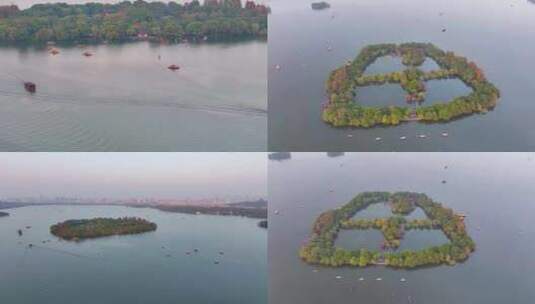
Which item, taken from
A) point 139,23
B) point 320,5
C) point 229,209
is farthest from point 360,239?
point 139,23

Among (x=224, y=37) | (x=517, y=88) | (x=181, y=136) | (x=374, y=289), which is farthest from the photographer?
(x=224, y=37)

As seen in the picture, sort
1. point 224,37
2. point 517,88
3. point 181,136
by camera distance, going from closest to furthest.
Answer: point 181,136 < point 517,88 < point 224,37

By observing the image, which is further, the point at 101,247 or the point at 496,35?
the point at 496,35

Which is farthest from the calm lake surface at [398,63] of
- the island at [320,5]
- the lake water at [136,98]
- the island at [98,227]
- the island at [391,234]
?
the island at [98,227]

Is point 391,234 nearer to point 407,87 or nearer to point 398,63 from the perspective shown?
point 407,87

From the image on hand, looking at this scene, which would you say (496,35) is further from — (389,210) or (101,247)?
(101,247)

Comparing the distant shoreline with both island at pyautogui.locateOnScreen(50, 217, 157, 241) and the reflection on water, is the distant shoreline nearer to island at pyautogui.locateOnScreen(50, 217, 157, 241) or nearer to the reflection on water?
island at pyautogui.locateOnScreen(50, 217, 157, 241)

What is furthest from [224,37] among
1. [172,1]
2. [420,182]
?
[420,182]
